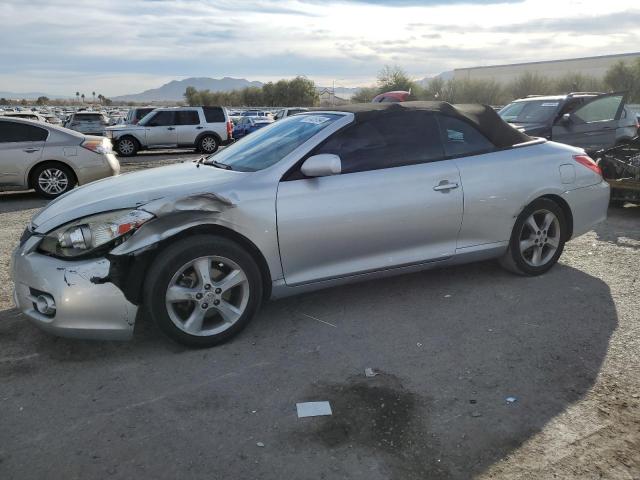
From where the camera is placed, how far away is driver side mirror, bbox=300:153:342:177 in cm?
388

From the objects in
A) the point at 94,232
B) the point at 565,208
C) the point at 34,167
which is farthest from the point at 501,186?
the point at 34,167

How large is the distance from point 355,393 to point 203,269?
129 cm

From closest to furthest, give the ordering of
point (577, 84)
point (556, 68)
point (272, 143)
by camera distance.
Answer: point (272, 143) → point (577, 84) → point (556, 68)

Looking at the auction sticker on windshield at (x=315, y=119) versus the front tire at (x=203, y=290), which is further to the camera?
the auction sticker on windshield at (x=315, y=119)

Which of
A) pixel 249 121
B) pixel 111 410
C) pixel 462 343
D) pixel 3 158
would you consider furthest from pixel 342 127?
pixel 249 121

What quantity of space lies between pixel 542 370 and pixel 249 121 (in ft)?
80.2

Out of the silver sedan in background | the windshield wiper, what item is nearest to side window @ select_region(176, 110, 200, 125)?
the silver sedan in background

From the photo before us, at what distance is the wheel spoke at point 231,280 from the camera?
146 inches

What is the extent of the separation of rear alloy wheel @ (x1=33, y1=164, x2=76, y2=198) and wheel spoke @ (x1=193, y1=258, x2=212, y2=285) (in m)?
7.49

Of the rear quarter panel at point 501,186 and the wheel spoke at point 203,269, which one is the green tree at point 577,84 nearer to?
the rear quarter panel at point 501,186

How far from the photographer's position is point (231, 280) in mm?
3730

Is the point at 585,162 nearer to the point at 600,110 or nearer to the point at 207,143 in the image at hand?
the point at 600,110

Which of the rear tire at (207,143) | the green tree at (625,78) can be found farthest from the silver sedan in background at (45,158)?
the green tree at (625,78)

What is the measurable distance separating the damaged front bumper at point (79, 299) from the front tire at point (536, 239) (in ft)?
10.7
